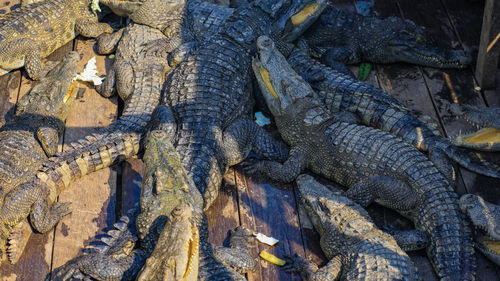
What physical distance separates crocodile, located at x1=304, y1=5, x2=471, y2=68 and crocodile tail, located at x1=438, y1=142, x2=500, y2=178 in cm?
107

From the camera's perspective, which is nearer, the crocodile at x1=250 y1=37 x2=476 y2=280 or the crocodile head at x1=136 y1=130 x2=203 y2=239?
the crocodile head at x1=136 y1=130 x2=203 y2=239

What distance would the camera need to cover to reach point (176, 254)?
2895 mm

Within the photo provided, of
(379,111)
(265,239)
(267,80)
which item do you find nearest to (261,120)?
(267,80)

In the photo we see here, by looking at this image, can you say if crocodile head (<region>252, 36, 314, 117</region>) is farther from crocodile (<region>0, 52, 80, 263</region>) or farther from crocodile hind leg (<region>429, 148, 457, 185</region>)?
crocodile (<region>0, 52, 80, 263</region>)

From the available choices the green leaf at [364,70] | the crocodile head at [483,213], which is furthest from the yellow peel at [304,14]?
the crocodile head at [483,213]

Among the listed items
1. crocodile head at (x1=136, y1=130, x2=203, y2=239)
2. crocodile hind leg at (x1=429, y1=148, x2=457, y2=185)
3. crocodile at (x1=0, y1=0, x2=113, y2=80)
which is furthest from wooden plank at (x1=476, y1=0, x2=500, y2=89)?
crocodile at (x1=0, y1=0, x2=113, y2=80)

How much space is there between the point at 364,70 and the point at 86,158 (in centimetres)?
252

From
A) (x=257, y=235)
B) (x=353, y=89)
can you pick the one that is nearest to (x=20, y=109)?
(x=257, y=235)

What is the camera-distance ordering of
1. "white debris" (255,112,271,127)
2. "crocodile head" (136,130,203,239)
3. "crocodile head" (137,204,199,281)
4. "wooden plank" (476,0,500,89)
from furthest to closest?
"white debris" (255,112,271,127)
"wooden plank" (476,0,500,89)
"crocodile head" (136,130,203,239)
"crocodile head" (137,204,199,281)

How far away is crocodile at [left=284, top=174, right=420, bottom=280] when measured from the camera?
3.30 metres

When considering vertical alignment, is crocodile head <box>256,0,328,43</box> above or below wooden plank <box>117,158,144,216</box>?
above

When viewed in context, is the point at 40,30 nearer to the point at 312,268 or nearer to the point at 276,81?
the point at 276,81

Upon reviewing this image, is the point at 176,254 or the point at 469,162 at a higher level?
the point at 176,254

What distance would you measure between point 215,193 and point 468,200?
5.45 ft
